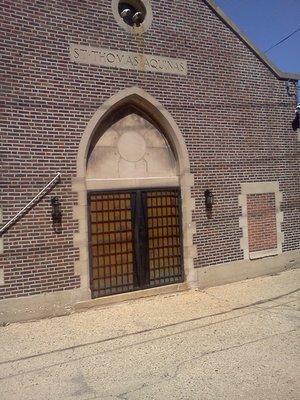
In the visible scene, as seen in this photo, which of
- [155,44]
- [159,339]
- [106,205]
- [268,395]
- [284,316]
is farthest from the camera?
[155,44]

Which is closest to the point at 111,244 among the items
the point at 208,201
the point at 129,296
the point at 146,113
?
the point at 129,296

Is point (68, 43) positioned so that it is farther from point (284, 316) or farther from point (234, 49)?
point (284, 316)

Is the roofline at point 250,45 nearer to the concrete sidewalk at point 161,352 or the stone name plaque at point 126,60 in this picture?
the stone name plaque at point 126,60

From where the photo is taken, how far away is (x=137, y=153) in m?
9.06

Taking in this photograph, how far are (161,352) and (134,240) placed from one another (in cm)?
332

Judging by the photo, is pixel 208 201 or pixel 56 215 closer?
→ pixel 56 215

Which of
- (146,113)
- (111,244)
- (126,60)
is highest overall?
(126,60)

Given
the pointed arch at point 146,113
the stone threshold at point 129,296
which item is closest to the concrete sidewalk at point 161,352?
the stone threshold at point 129,296

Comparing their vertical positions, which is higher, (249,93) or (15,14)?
(15,14)

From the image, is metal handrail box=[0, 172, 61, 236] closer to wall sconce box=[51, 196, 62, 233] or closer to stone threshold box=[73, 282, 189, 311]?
wall sconce box=[51, 196, 62, 233]

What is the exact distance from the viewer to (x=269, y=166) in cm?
1084

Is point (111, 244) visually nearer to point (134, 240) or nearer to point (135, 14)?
point (134, 240)

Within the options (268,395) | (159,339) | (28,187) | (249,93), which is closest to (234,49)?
(249,93)

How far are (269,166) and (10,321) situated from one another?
23.6 feet
